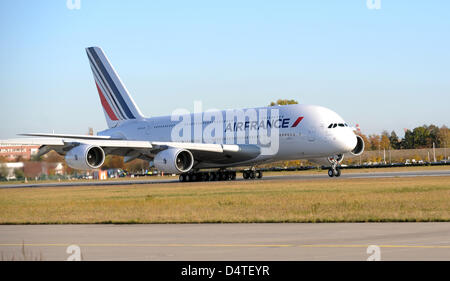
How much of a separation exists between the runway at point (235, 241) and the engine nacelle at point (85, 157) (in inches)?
1169

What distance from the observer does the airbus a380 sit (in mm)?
50469

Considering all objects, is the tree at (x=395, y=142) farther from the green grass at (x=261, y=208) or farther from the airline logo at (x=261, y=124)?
the green grass at (x=261, y=208)


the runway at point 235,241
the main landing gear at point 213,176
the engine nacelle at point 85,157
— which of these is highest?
the engine nacelle at point 85,157

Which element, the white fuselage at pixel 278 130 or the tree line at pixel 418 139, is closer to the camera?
the white fuselage at pixel 278 130

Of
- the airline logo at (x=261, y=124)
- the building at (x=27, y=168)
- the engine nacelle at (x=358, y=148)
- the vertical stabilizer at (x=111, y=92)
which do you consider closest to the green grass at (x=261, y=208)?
the building at (x=27, y=168)

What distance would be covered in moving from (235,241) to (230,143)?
40.0m

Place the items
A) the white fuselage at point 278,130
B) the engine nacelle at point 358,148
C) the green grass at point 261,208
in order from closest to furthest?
the green grass at point 261,208 → the white fuselage at point 278,130 → the engine nacelle at point 358,148

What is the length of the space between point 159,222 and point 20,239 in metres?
5.11

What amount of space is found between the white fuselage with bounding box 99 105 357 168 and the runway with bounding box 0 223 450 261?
102ft

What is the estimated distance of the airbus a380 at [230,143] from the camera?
1987 inches

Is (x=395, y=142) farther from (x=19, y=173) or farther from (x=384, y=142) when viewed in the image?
(x=19, y=173)

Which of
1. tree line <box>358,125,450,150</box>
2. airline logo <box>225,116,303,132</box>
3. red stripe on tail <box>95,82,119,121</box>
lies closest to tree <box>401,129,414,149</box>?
tree line <box>358,125,450,150</box>
